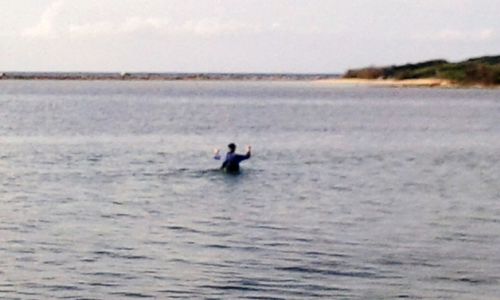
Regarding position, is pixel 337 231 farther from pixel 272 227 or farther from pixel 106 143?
pixel 106 143

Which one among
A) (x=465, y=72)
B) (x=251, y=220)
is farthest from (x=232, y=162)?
(x=465, y=72)

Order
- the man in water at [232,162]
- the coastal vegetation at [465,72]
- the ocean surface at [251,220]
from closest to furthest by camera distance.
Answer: the ocean surface at [251,220], the man in water at [232,162], the coastal vegetation at [465,72]

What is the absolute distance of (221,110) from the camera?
10269 centimetres

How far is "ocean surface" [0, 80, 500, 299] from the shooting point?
19.6 metres

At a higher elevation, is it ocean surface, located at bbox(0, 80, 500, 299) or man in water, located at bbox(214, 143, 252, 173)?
man in water, located at bbox(214, 143, 252, 173)

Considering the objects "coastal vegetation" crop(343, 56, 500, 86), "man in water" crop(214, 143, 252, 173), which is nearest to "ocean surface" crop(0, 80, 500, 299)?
"man in water" crop(214, 143, 252, 173)

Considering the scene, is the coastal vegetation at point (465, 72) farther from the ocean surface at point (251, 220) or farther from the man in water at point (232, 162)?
the man in water at point (232, 162)

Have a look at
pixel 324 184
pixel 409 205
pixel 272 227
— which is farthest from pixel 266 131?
pixel 272 227

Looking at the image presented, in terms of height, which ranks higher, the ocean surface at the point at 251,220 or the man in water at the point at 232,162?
the man in water at the point at 232,162

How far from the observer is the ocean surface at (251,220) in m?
19.6

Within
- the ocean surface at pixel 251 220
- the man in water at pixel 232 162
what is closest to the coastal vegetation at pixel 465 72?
the ocean surface at pixel 251 220

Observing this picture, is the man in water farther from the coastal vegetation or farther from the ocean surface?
the coastal vegetation

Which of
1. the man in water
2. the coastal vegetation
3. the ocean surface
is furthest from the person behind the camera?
the coastal vegetation

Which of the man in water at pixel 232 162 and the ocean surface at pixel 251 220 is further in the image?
the man in water at pixel 232 162
